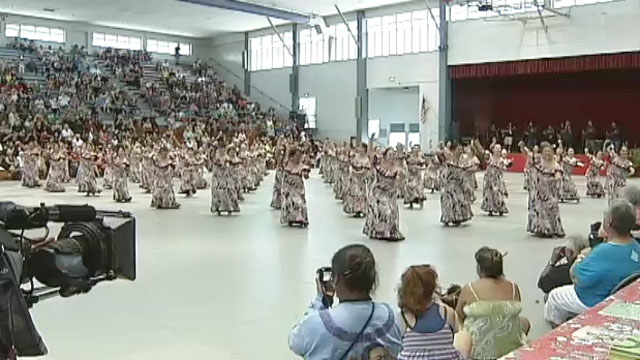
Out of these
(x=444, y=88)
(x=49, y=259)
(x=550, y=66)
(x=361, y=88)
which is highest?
(x=550, y=66)

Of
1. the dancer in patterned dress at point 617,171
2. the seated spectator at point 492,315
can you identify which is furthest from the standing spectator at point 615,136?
the seated spectator at point 492,315

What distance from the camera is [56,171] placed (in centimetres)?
1903

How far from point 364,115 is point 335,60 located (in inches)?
122

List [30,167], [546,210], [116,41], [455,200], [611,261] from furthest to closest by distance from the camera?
1. [116,41]
2. [30,167]
3. [455,200]
4. [546,210]
5. [611,261]

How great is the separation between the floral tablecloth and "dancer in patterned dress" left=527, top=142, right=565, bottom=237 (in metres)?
7.47

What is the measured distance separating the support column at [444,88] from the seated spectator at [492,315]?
2497 centimetres

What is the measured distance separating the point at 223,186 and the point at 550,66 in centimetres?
1648

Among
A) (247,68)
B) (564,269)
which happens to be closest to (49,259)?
(564,269)

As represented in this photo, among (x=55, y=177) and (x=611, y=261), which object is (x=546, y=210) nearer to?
(x=611, y=261)

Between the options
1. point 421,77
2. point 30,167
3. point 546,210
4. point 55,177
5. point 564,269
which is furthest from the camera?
point 421,77

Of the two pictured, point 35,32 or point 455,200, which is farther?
point 35,32

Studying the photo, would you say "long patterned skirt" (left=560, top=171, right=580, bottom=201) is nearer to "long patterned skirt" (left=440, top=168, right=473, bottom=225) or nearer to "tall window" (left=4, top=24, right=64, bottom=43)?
→ "long patterned skirt" (left=440, top=168, right=473, bottom=225)

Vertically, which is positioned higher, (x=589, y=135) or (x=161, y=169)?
(x=589, y=135)

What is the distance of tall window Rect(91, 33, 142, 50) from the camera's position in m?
35.9
